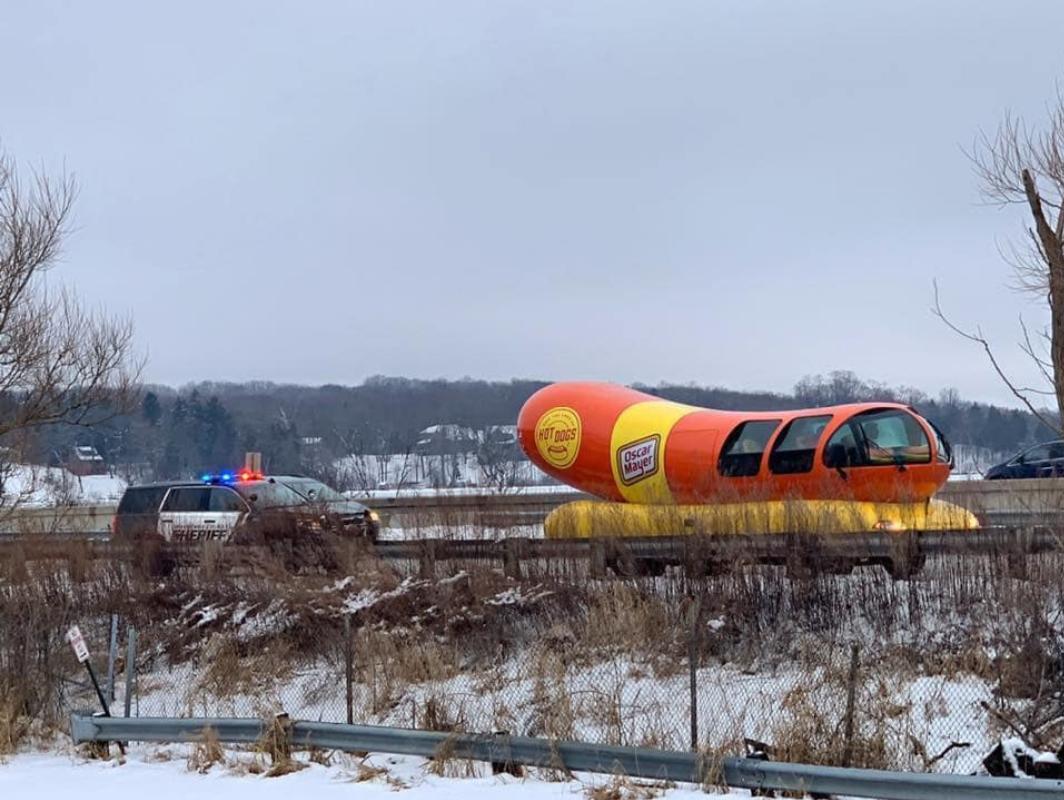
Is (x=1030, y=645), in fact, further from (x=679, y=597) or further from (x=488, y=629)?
(x=488, y=629)

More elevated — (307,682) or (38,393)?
(38,393)

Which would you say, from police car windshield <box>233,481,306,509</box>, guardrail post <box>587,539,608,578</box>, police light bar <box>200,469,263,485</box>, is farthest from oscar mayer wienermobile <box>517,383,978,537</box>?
police light bar <box>200,469,263,485</box>

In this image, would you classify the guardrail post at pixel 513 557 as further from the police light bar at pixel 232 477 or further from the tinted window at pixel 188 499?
the police light bar at pixel 232 477

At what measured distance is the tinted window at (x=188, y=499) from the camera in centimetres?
2097

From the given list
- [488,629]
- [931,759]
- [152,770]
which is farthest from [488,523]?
[931,759]

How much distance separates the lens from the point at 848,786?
8102 millimetres

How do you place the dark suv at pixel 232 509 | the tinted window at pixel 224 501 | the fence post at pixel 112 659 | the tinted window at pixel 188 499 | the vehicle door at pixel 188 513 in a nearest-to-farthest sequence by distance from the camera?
the fence post at pixel 112 659 < the dark suv at pixel 232 509 < the vehicle door at pixel 188 513 < the tinted window at pixel 224 501 < the tinted window at pixel 188 499

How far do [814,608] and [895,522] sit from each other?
6.38 ft

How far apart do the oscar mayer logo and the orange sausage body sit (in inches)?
0.6

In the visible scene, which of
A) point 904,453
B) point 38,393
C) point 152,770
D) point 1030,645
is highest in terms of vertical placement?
point 38,393

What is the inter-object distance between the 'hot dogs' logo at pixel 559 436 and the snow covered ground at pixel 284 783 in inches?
356

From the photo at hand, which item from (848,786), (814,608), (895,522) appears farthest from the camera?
(895,522)

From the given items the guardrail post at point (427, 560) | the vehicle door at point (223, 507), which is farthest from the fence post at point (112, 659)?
the vehicle door at point (223, 507)

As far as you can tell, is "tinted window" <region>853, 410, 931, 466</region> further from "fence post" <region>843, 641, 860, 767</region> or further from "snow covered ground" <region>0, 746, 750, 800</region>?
"snow covered ground" <region>0, 746, 750, 800</region>
